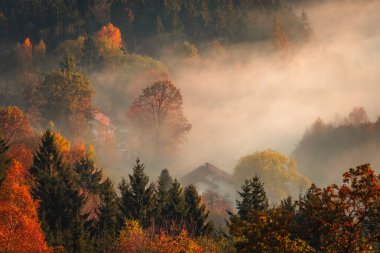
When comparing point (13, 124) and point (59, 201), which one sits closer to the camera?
point (59, 201)

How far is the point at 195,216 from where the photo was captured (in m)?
52.1

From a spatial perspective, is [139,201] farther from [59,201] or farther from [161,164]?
[161,164]

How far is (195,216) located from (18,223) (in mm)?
17960

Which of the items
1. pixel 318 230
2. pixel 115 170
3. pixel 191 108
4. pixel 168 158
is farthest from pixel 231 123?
pixel 318 230

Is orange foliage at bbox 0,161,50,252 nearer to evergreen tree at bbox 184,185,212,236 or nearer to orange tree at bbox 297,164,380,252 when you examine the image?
evergreen tree at bbox 184,185,212,236

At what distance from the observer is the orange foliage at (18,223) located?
127 ft

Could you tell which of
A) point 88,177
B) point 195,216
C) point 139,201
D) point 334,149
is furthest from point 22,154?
point 334,149

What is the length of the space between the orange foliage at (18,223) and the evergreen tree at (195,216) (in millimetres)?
15343

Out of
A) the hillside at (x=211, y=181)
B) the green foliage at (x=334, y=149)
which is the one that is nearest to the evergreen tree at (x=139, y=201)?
the hillside at (x=211, y=181)

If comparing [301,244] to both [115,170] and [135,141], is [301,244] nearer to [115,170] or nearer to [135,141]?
[115,170]

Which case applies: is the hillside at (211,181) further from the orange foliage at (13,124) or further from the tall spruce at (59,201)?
the tall spruce at (59,201)

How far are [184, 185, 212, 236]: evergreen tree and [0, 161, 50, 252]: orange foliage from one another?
604 inches

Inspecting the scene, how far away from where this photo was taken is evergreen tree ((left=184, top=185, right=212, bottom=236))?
168 ft

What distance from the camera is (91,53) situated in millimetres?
→ 152125
